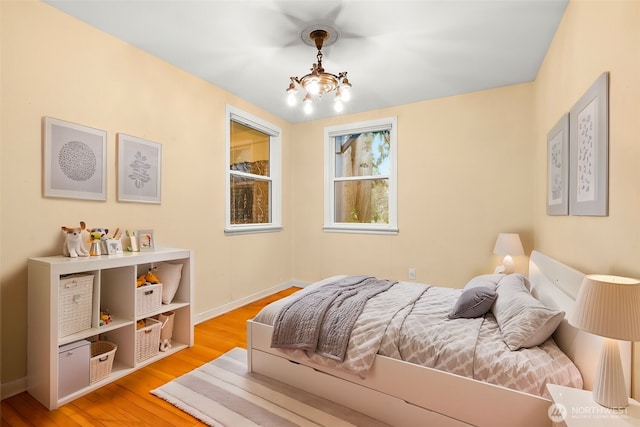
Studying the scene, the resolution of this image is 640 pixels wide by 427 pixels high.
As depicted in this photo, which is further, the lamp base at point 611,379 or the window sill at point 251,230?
the window sill at point 251,230

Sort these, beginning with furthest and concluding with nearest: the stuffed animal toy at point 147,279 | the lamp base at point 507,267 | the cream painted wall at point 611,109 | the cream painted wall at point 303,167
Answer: the lamp base at point 507,267 < the stuffed animal toy at point 147,279 < the cream painted wall at point 303,167 < the cream painted wall at point 611,109

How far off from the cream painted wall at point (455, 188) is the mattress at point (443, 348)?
1564mm

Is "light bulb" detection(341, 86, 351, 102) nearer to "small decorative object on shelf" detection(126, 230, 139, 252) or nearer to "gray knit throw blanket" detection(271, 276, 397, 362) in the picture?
"gray knit throw blanket" detection(271, 276, 397, 362)

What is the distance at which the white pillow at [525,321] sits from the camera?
4.92ft

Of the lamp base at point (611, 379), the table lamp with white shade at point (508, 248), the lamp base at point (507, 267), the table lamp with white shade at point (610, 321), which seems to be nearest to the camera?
the table lamp with white shade at point (610, 321)

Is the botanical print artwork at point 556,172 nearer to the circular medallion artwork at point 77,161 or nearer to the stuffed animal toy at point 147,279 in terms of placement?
the stuffed animal toy at point 147,279

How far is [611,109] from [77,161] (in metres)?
3.29

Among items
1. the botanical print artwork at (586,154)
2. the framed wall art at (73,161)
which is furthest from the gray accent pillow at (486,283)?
the framed wall art at (73,161)

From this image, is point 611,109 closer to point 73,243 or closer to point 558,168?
point 558,168

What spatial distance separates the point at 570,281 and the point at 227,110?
11.5 feet

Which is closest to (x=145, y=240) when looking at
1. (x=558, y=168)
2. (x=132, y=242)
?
(x=132, y=242)

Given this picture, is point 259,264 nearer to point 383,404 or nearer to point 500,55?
point 383,404

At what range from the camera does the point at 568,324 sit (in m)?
1.52

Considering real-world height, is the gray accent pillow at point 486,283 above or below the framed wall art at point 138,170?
below
